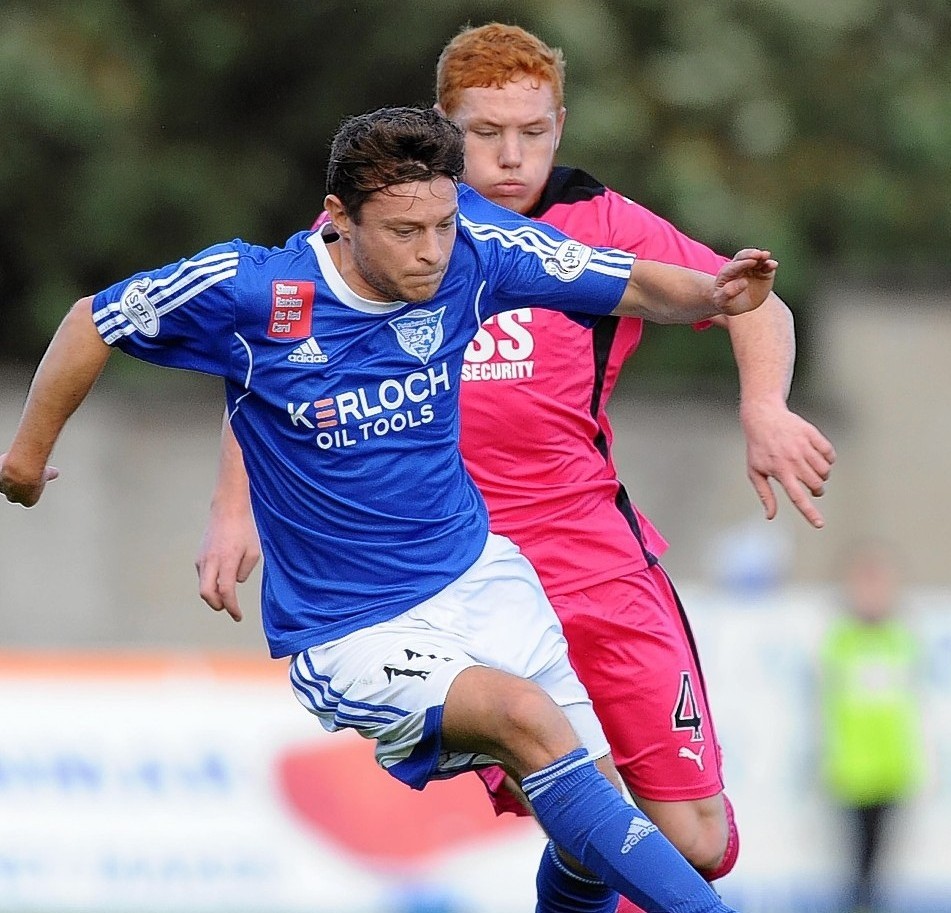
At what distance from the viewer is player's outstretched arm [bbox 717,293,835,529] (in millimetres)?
4504

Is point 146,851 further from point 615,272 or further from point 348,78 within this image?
point 348,78

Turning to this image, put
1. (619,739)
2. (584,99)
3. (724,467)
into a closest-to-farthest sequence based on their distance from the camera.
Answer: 1. (619,739)
2. (724,467)
3. (584,99)

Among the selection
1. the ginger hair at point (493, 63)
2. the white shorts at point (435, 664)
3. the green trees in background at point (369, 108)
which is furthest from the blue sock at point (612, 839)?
the green trees in background at point (369, 108)

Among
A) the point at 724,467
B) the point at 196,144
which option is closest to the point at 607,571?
the point at 724,467

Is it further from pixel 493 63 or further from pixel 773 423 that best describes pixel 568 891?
pixel 493 63

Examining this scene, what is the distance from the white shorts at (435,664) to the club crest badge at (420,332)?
1.71 feet

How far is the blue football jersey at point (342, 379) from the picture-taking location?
166 inches

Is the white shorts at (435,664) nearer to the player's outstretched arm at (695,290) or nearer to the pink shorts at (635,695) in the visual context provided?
the pink shorts at (635,695)

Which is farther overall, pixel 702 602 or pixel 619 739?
pixel 702 602

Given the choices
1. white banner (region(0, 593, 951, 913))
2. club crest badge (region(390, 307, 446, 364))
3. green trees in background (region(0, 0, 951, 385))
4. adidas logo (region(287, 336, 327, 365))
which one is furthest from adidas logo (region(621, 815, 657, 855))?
green trees in background (region(0, 0, 951, 385))

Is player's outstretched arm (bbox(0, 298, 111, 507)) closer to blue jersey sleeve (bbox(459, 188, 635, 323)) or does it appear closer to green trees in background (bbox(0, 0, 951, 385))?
blue jersey sleeve (bbox(459, 188, 635, 323))

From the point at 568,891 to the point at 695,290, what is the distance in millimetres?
1623

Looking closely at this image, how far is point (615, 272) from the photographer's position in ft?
14.5

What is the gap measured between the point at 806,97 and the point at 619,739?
1218 centimetres
